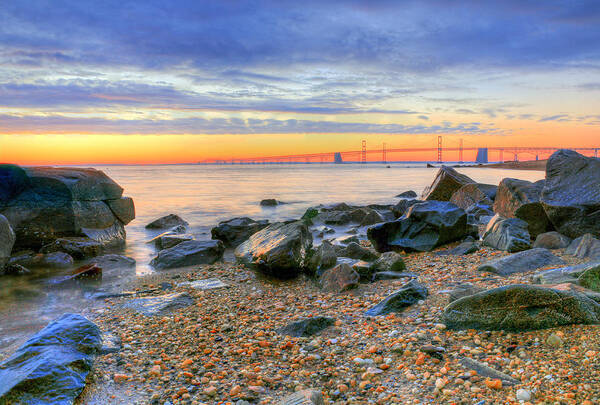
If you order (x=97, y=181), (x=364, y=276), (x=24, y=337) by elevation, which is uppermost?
(x=97, y=181)

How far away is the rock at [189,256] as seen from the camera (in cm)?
694

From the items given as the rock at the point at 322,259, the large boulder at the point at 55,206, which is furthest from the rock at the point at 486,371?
the large boulder at the point at 55,206

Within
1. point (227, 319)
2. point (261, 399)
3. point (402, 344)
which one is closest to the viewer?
point (261, 399)

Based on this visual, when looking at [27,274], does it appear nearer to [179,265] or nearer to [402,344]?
[179,265]

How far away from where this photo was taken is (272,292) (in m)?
5.15

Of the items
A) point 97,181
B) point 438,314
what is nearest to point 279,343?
point 438,314

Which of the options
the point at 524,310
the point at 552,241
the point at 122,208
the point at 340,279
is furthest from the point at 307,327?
the point at 122,208

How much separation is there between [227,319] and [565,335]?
9.62 feet

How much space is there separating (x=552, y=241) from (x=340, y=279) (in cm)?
332

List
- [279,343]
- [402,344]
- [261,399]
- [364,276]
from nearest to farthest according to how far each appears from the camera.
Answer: [261,399] < [402,344] < [279,343] < [364,276]

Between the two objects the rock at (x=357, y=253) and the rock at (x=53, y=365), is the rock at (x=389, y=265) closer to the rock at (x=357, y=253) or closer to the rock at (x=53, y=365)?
the rock at (x=357, y=253)

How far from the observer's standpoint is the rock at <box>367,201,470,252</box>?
6.56 m

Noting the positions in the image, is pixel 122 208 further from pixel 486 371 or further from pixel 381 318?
pixel 486 371

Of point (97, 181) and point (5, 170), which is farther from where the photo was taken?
point (97, 181)
